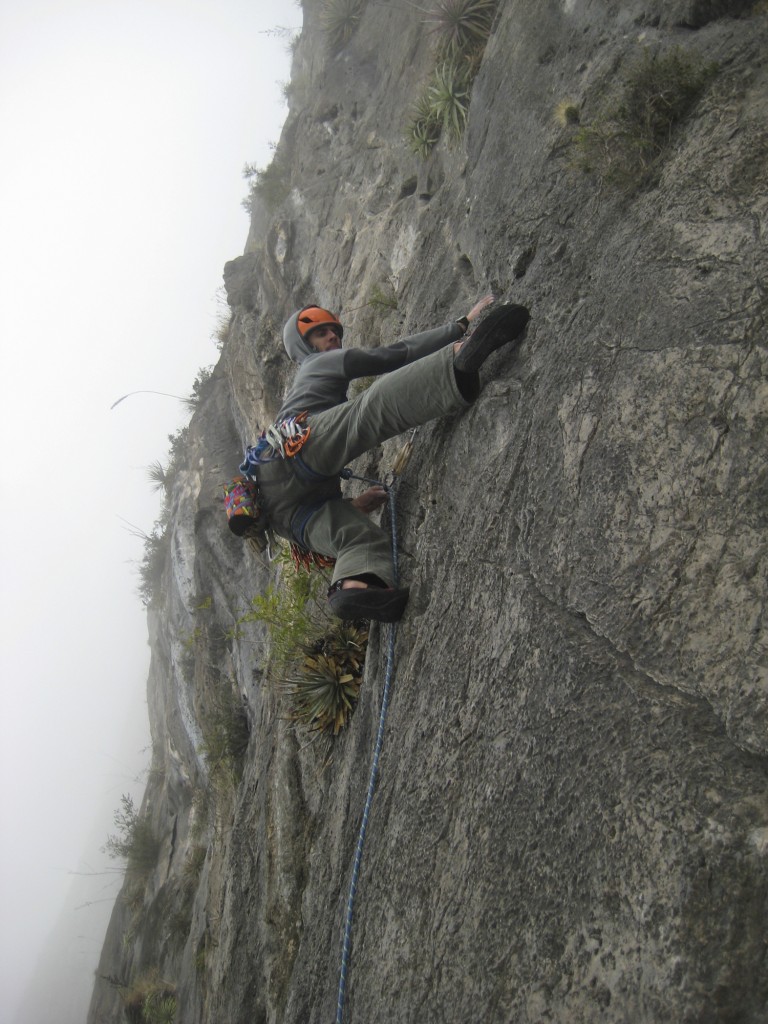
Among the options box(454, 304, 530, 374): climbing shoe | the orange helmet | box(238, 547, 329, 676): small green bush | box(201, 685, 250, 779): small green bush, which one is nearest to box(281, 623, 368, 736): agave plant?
box(238, 547, 329, 676): small green bush

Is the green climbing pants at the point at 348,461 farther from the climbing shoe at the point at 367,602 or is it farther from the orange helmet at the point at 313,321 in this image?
the orange helmet at the point at 313,321

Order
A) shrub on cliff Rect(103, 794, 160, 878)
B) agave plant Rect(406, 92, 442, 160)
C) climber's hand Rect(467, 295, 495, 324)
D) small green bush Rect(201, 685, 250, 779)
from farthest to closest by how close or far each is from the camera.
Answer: shrub on cliff Rect(103, 794, 160, 878), small green bush Rect(201, 685, 250, 779), agave plant Rect(406, 92, 442, 160), climber's hand Rect(467, 295, 495, 324)

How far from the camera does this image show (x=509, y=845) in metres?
2.86

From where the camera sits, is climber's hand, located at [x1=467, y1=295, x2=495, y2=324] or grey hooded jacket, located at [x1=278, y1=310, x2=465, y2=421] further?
grey hooded jacket, located at [x1=278, y1=310, x2=465, y2=421]

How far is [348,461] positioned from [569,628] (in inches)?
89.3

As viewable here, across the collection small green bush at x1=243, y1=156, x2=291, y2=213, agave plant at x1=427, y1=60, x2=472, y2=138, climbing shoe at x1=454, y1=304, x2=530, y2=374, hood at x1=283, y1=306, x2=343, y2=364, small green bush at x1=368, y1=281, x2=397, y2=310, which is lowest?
climbing shoe at x1=454, y1=304, x2=530, y2=374

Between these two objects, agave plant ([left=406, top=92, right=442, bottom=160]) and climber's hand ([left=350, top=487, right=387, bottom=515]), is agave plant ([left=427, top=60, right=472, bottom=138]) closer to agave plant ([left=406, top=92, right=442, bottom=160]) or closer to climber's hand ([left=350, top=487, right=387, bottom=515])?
agave plant ([left=406, top=92, right=442, bottom=160])

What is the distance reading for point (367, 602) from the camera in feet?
13.6

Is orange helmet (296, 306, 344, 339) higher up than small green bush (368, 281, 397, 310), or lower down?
lower down

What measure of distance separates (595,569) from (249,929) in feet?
15.1

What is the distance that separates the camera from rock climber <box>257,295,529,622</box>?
4113 millimetres

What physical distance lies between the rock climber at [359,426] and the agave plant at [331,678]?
0.77m

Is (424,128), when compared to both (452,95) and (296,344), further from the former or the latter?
(296,344)

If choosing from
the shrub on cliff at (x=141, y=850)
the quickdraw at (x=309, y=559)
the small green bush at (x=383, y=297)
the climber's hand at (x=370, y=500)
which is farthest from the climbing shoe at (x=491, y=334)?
the shrub on cliff at (x=141, y=850)
